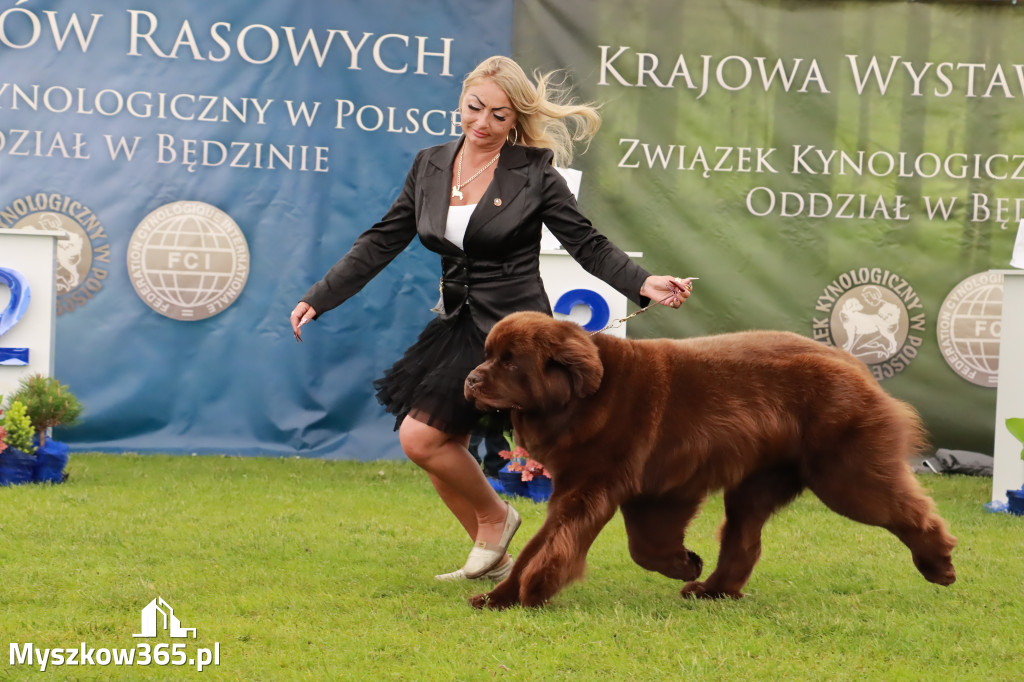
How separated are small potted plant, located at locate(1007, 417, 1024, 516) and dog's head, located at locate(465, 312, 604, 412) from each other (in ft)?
10.3

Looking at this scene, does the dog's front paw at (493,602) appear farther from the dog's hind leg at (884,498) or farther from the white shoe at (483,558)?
the dog's hind leg at (884,498)

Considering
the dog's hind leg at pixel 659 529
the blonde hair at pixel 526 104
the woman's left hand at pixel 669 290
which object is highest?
the blonde hair at pixel 526 104

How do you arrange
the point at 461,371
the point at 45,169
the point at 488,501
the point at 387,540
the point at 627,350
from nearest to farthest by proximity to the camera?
the point at 627,350, the point at 461,371, the point at 488,501, the point at 387,540, the point at 45,169

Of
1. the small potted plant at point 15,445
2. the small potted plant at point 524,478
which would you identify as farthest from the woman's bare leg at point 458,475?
the small potted plant at point 15,445

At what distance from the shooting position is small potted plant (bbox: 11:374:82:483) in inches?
230

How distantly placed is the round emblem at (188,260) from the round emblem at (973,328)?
4.51m

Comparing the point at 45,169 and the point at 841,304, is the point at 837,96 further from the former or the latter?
the point at 45,169

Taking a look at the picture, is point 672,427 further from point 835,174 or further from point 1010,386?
point 835,174

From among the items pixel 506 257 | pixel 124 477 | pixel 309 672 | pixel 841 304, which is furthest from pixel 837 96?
pixel 309 672

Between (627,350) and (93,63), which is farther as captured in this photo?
(93,63)

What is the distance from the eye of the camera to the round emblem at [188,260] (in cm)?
703

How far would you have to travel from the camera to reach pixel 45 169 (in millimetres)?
6965

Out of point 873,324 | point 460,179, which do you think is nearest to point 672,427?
point 460,179

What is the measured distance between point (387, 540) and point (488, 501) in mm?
881
